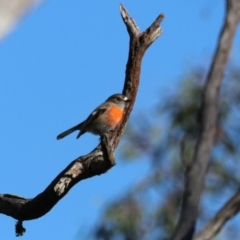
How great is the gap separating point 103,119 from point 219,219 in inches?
176

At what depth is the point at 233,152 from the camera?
27.2ft

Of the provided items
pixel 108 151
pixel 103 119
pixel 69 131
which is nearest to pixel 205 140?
pixel 108 151

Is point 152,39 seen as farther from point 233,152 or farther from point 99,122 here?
point 233,152

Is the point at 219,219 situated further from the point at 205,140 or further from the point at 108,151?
the point at 108,151

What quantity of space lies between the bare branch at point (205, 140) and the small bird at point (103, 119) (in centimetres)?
365

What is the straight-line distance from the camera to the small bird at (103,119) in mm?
6971

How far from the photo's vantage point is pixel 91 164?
543cm

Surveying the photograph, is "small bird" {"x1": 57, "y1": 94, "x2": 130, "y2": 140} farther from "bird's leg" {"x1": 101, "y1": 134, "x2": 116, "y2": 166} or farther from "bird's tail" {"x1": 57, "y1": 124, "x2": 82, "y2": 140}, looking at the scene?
"bird's leg" {"x1": 101, "y1": 134, "x2": 116, "y2": 166}

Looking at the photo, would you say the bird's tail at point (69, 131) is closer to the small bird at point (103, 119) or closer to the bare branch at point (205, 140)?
the small bird at point (103, 119)

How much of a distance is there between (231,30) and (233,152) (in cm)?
530

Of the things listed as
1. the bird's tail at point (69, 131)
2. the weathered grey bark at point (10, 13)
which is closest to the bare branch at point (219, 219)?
the weathered grey bark at point (10, 13)

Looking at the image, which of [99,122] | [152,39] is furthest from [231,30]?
[99,122]

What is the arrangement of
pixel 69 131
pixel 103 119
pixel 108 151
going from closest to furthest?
pixel 108 151
pixel 103 119
pixel 69 131

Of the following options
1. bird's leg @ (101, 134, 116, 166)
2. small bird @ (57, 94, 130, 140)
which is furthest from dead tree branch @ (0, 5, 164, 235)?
small bird @ (57, 94, 130, 140)
